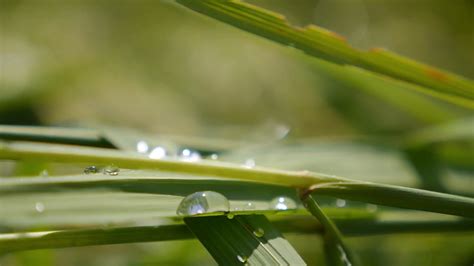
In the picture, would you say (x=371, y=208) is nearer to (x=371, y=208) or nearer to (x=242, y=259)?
(x=371, y=208)

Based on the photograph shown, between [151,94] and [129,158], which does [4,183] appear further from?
[151,94]

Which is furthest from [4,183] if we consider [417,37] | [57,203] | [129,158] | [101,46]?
[417,37]

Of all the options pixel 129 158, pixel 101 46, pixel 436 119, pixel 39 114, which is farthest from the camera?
pixel 101 46

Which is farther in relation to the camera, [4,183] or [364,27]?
[364,27]

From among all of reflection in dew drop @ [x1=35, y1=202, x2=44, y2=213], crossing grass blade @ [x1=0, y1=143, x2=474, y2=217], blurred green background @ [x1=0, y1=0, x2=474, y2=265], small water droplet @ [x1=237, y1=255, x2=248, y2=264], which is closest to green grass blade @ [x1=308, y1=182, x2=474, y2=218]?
crossing grass blade @ [x1=0, y1=143, x2=474, y2=217]

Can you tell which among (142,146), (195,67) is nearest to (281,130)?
(195,67)

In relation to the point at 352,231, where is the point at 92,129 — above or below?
above

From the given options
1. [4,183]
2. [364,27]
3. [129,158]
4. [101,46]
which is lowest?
[129,158]
